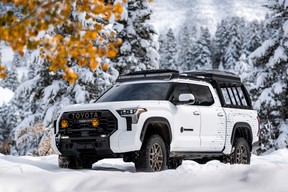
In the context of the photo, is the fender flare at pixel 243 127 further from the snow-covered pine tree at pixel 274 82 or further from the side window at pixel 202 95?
the snow-covered pine tree at pixel 274 82

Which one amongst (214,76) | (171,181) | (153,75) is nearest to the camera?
(171,181)

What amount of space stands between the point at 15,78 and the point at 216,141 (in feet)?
408

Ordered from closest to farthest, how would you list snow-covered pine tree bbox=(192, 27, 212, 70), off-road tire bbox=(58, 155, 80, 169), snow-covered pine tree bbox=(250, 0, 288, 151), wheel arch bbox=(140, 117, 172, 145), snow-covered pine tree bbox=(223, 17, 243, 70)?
wheel arch bbox=(140, 117, 172, 145) → off-road tire bbox=(58, 155, 80, 169) → snow-covered pine tree bbox=(250, 0, 288, 151) → snow-covered pine tree bbox=(192, 27, 212, 70) → snow-covered pine tree bbox=(223, 17, 243, 70)

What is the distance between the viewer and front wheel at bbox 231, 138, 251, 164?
12164mm

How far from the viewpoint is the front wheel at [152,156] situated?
9.63 metres

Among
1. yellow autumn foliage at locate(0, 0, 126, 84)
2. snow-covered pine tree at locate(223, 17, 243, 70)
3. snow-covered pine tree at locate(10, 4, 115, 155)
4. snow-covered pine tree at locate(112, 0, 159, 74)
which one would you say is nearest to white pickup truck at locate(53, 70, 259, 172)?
yellow autumn foliage at locate(0, 0, 126, 84)

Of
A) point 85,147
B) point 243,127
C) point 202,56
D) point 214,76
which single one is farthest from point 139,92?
point 202,56

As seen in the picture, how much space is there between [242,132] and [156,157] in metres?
3.34

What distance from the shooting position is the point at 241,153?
12352 millimetres

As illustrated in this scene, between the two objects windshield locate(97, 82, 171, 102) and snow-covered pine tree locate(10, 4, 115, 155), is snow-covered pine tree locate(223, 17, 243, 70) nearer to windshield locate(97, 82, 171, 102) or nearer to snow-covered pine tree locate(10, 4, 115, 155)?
snow-covered pine tree locate(10, 4, 115, 155)

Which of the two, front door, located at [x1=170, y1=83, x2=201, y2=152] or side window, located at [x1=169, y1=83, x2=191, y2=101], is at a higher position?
side window, located at [x1=169, y1=83, x2=191, y2=101]

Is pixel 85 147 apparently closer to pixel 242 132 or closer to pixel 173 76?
pixel 173 76

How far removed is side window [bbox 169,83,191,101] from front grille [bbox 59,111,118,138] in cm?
153

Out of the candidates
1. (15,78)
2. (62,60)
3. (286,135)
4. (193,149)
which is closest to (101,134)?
(193,149)
